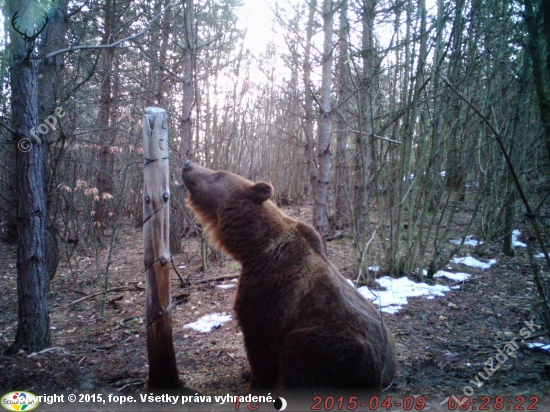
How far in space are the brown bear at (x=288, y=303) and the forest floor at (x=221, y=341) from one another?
0.78m

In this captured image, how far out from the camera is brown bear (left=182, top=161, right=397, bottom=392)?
305 cm

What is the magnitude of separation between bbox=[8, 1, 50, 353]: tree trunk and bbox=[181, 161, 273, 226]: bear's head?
69.8 inches

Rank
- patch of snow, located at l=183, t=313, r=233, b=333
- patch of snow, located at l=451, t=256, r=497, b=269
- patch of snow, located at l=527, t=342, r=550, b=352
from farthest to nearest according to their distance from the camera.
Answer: patch of snow, located at l=451, t=256, r=497, b=269
patch of snow, located at l=183, t=313, r=233, b=333
patch of snow, located at l=527, t=342, r=550, b=352

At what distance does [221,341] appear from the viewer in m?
5.08

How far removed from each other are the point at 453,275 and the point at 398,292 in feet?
6.02

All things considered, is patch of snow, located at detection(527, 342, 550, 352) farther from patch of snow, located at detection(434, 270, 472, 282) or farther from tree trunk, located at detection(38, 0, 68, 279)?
tree trunk, located at detection(38, 0, 68, 279)

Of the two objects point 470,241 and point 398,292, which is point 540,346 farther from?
point 470,241

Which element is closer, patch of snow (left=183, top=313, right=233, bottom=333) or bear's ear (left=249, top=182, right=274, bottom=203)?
bear's ear (left=249, top=182, right=274, bottom=203)

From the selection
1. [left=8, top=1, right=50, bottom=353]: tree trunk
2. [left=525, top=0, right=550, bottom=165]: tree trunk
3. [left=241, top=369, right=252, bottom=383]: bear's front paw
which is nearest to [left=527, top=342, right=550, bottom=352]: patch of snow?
[left=525, top=0, right=550, bottom=165]: tree trunk

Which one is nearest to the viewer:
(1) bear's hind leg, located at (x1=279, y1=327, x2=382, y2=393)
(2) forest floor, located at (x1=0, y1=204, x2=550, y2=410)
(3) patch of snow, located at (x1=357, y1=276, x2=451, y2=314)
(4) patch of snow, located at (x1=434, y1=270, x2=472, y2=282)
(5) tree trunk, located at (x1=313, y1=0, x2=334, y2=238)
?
(1) bear's hind leg, located at (x1=279, y1=327, x2=382, y2=393)

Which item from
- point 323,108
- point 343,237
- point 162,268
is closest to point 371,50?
point 323,108
